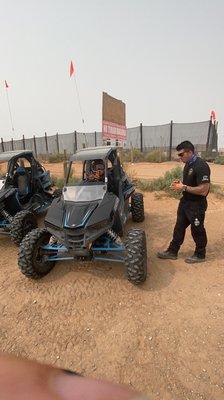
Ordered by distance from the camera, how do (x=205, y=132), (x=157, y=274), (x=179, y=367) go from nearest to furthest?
1. (x=179, y=367)
2. (x=157, y=274)
3. (x=205, y=132)

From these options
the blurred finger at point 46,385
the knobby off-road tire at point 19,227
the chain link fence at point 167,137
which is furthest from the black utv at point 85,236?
the chain link fence at point 167,137

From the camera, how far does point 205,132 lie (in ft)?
71.4

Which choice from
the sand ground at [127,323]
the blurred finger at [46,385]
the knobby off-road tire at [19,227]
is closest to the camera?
the blurred finger at [46,385]

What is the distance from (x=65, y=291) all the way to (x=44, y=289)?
33cm

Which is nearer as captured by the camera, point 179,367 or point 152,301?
point 179,367

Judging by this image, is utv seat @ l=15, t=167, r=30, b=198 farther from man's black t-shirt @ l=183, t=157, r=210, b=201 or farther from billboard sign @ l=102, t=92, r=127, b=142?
man's black t-shirt @ l=183, t=157, r=210, b=201

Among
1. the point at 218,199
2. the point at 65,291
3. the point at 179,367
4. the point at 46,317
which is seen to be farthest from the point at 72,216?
the point at 218,199

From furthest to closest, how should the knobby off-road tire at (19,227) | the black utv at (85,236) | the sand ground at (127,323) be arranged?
the knobby off-road tire at (19,227)
the black utv at (85,236)
the sand ground at (127,323)

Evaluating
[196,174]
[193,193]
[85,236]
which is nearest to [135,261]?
[85,236]

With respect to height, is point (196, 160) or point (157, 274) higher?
point (196, 160)

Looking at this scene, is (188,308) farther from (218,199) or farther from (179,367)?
(218,199)

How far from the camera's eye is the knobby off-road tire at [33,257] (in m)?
4.71

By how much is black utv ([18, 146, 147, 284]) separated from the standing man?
0.88 metres

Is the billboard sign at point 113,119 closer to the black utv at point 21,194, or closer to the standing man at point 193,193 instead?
the black utv at point 21,194
